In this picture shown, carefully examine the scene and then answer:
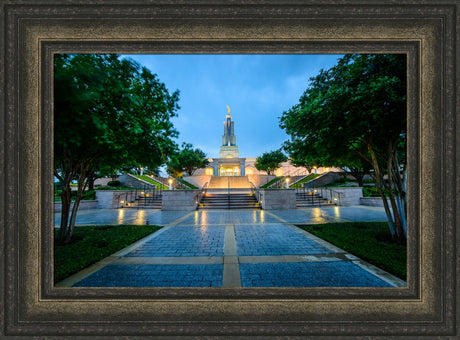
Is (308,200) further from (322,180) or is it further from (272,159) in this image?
(272,159)

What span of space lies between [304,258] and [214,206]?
397 inches

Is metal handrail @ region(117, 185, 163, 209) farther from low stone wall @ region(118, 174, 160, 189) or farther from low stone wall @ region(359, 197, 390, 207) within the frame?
low stone wall @ region(359, 197, 390, 207)

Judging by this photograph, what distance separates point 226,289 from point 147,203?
15065 mm

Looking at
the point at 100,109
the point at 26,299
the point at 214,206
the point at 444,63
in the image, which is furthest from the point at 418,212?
the point at 214,206

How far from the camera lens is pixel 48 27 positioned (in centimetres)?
195

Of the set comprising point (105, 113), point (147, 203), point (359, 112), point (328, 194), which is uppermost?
point (359, 112)

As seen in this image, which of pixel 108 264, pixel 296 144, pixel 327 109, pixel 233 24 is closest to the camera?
pixel 233 24

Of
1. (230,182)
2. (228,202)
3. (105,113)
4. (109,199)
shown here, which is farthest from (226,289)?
(230,182)

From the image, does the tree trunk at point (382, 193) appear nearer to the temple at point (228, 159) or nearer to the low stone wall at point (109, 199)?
the low stone wall at point (109, 199)

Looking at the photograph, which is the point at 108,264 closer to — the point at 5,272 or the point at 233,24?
the point at 5,272

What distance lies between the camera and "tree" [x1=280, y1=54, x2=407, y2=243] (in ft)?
12.8

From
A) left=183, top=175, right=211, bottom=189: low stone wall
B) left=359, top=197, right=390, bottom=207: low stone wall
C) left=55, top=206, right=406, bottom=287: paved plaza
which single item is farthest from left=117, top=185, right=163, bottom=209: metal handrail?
left=359, top=197, right=390, bottom=207: low stone wall

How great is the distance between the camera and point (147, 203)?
1491 cm

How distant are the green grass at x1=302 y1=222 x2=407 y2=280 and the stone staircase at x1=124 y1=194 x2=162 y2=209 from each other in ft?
41.2
